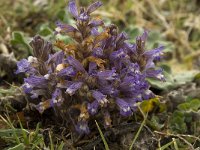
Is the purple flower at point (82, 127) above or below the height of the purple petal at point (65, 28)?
below

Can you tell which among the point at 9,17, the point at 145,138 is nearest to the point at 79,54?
the point at 145,138

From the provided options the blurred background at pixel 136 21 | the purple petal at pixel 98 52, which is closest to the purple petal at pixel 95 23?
the purple petal at pixel 98 52

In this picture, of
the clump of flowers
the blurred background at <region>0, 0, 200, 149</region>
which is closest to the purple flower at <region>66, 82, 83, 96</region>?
the clump of flowers

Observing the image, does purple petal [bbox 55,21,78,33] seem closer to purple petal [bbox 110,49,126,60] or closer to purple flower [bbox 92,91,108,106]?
purple petal [bbox 110,49,126,60]

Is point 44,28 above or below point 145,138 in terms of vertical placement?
above

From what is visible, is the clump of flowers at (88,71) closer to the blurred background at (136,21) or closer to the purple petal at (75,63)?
the purple petal at (75,63)

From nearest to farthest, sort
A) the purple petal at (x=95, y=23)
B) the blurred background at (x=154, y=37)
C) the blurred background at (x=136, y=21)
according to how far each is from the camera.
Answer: the purple petal at (x=95, y=23) < the blurred background at (x=154, y=37) < the blurred background at (x=136, y=21)

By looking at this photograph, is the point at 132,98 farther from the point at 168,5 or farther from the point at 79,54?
the point at 168,5

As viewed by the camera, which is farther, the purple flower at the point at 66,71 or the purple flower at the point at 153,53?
the purple flower at the point at 153,53

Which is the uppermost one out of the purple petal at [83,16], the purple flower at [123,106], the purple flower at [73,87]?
the purple petal at [83,16]
